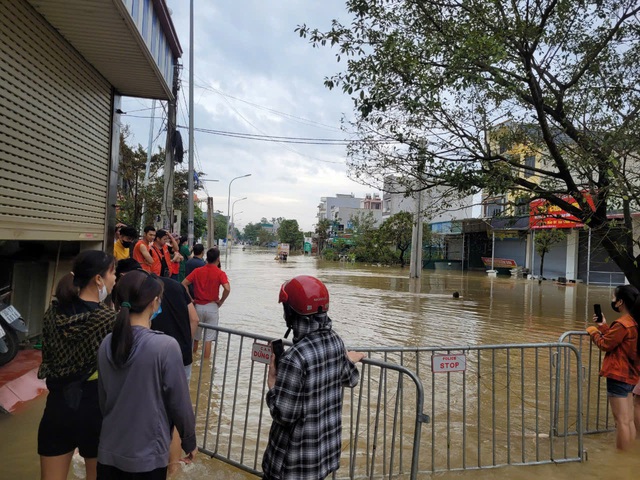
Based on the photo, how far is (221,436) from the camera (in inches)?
181

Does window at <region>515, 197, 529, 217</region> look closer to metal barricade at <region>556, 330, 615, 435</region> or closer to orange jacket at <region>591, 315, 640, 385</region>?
metal barricade at <region>556, 330, 615, 435</region>

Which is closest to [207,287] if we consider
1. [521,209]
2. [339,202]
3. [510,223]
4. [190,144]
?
[510,223]

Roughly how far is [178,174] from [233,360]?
23233 millimetres

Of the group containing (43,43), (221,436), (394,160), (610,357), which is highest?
(43,43)

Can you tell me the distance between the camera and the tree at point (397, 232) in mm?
40625

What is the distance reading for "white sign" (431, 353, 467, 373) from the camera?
3718 millimetres

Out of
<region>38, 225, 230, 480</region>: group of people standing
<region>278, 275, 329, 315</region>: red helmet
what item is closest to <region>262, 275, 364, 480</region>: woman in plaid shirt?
<region>278, 275, 329, 315</region>: red helmet

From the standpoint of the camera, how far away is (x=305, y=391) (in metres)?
2.23

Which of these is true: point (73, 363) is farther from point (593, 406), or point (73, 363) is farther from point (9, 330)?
point (593, 406)

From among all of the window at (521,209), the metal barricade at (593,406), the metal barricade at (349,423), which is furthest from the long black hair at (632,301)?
the window at (521,209)

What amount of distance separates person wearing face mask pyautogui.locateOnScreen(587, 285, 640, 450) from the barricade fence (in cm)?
28

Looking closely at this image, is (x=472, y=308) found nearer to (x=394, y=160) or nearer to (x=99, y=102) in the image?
(x=394, y=160)

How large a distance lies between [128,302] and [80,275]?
585mm

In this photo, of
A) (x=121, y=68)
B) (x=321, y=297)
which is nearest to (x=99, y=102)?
(x=121, y=68)
